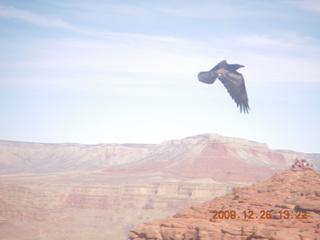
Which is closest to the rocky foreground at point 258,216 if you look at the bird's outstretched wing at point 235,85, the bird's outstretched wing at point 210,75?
the bird's outstretched wing at point 235,85

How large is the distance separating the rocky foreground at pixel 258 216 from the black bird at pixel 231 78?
15.0 metres

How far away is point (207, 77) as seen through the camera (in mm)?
16266

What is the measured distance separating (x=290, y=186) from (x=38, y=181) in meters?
136

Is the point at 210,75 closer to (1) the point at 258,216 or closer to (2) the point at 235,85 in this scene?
(2) the point at 235,85

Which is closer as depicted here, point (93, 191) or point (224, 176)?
point (93, 191)

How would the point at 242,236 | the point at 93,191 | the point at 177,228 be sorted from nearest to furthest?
the point at 242,236, the point at 177,228, the point at 93,191

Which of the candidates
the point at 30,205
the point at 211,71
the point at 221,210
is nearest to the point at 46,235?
the point at 30,205

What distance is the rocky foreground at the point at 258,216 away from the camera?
103ft

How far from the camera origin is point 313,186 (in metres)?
37.5

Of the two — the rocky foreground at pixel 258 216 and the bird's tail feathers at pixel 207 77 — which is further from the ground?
the bird's tail feathers at pixel 207 77

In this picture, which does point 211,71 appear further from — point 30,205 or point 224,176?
point 224,176

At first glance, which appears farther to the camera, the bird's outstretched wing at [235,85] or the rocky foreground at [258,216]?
the rocky foreground at [258,216]

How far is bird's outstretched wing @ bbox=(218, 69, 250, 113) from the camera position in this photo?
53.8ft

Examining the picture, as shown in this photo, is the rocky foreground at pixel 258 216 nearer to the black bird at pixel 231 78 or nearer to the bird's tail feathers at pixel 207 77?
the black bird at pixel 231 78
